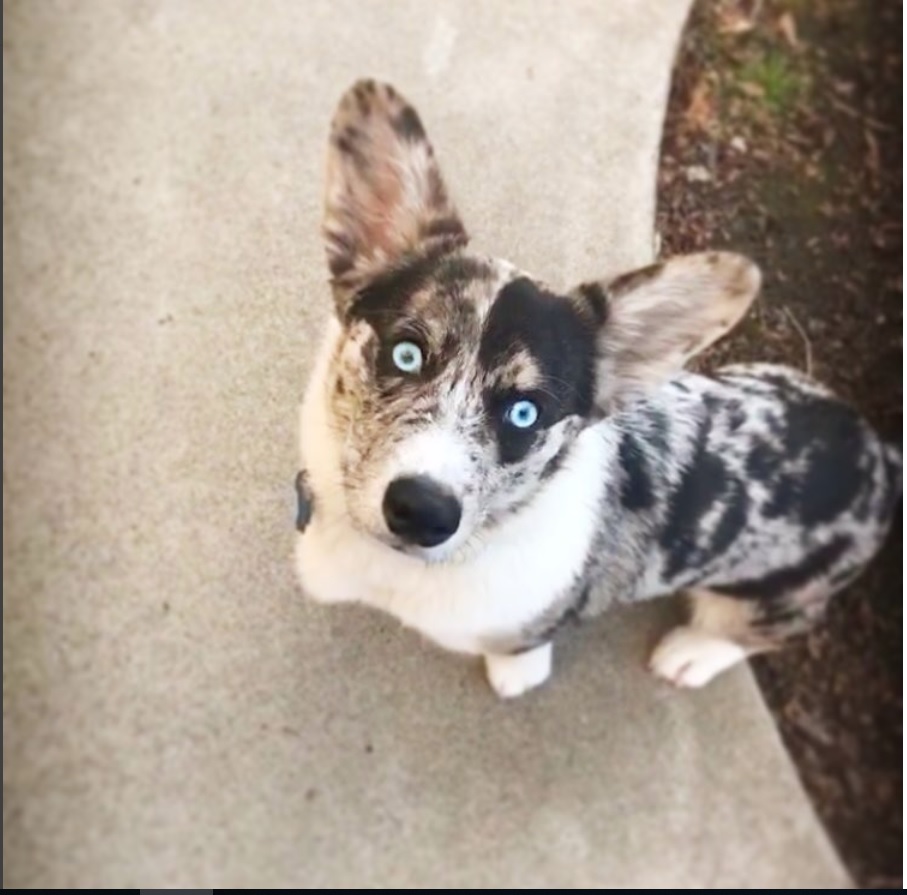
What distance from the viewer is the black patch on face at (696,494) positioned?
2.19 m

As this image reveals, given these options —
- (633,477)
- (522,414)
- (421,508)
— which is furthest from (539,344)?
(633,477)

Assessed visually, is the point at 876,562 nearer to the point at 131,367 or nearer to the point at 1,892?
the point at 131,367

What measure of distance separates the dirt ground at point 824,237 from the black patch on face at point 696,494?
2.03 ft

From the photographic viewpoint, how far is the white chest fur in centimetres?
205

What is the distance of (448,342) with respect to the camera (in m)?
1.77

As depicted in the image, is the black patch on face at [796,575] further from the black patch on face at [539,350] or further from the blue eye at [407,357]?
the blue eye at [407,357]

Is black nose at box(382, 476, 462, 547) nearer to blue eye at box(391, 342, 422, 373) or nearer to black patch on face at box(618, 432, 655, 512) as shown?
blue eye at box(391, 342, 422, 373)

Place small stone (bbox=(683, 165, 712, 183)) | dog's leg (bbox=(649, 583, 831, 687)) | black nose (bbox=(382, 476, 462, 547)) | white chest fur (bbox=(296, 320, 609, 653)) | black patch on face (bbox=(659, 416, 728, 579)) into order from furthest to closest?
1. small stone (bbox=(683, 165, 712, 183))
2. dog's leg (bbox=(649, 583, 831, 687))
3. black patch on face (bbox=(659, 416, 728, 579))
4. white chest fur (bbox=(296, 320, 609, 653))
5. black nose (bbox=(382, 476, 462, 547))

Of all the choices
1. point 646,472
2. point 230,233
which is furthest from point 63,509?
point 646,472

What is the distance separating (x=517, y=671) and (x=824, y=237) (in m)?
1.54

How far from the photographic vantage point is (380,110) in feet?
5.83

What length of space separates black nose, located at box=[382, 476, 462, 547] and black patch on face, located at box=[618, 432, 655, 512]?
0.53 metres

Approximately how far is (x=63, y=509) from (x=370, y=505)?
85 centimetres

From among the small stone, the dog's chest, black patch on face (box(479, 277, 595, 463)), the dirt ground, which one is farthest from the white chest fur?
the small stone
